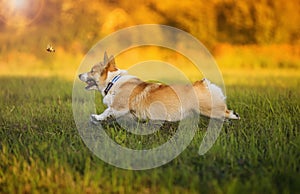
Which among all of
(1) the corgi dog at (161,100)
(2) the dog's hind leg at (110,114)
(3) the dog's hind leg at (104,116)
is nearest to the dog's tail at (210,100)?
(1) the corgi dog at (161,100)

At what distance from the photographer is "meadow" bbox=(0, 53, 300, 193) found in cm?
330

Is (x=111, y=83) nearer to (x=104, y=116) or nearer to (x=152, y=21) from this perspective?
(x=104, y=116)

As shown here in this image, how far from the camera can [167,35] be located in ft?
26.5

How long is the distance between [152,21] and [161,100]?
3.40 metres

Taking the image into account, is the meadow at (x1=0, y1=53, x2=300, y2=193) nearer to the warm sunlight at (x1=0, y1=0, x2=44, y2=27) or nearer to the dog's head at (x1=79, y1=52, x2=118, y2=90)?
the dog's head at (x1=79, y1=52, x2=118, y2=90)

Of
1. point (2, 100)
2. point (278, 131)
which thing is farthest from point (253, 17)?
point (2, 100)

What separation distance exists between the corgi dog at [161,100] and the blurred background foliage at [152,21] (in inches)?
117

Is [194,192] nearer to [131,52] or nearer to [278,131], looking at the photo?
[278,131]

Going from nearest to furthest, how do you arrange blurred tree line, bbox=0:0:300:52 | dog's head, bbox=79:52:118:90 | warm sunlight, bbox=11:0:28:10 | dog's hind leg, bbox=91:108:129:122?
1. dog's hind leg, bbox=91:108:129:122
2. dog's head, bbox=79:52:118:90
3. warm sunlight, bbox=11:0:28:10
4. blurred tree line, bbox=0:0:300:52

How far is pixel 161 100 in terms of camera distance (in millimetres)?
4961

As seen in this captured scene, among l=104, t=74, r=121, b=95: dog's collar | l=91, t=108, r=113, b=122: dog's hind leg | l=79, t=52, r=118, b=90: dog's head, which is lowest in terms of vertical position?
l=91, t=108, r=113, b=122: dog's hind leg

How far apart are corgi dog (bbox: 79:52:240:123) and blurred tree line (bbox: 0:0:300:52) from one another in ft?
9.81

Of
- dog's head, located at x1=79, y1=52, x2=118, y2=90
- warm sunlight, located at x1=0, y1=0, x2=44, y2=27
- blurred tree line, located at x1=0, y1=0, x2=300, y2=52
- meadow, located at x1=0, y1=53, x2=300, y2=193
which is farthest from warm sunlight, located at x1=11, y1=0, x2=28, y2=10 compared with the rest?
dog's head, located at x1=79, y1=52, x2=118, y2=90

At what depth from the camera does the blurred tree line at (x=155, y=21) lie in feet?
26.1
